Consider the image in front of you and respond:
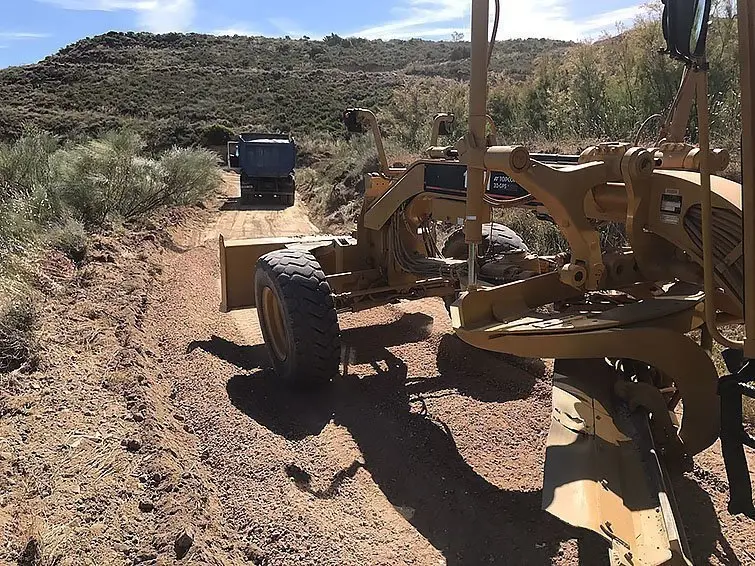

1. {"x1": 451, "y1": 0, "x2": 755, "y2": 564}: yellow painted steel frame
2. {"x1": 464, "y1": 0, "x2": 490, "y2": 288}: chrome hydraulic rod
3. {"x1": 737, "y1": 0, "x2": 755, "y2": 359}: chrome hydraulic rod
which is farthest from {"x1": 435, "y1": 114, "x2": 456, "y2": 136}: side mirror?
{"x1": 737, "y1": 0, "x2": 755, "y2": 359}: chrome hydraulic rod

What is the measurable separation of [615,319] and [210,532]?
233 cm

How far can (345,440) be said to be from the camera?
4.64m

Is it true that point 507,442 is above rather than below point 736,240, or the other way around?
below

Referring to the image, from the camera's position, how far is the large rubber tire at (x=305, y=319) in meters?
5.10

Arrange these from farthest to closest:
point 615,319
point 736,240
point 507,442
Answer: point 507,442, point 615,319, point 736,240

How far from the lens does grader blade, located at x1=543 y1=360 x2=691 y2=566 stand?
2.40 metres

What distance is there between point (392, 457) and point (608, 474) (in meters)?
1.85

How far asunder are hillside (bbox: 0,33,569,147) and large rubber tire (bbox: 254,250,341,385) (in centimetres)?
2104

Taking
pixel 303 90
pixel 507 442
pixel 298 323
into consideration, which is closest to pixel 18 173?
pixel 298 323

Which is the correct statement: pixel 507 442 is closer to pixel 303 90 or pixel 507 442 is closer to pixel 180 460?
pixel 180 460

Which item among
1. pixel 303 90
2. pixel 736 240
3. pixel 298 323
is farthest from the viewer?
pixel 303 90

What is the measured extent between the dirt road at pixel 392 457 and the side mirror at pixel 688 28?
2.37m

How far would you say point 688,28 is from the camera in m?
2.31

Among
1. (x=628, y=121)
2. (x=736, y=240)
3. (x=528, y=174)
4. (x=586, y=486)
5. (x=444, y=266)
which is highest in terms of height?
(x=628, y=121)
